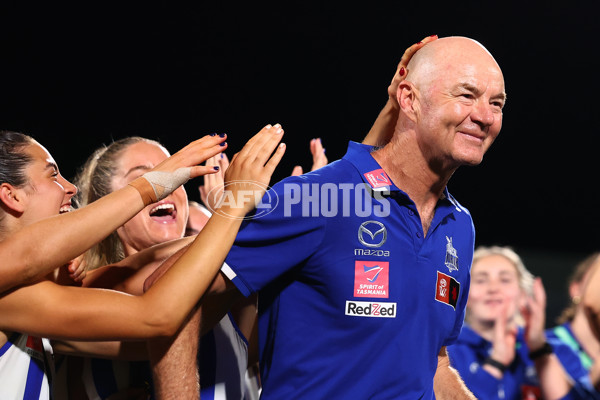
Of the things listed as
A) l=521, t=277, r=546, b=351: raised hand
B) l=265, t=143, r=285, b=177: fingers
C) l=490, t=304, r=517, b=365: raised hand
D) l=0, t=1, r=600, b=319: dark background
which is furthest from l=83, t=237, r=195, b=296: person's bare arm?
l=0, t=1, r=600, b=319: dark background

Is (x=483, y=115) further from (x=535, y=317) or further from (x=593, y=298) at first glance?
(x=535, y=317)

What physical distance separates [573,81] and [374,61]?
2.16m

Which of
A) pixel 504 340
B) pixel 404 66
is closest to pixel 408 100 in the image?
pixel 404 66

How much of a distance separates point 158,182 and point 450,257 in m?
0.73

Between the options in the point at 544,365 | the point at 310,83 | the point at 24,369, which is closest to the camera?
the point at 24,369

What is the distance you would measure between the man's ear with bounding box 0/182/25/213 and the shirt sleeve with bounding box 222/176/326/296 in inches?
22.1

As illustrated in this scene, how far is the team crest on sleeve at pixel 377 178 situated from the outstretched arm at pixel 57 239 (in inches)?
20.5

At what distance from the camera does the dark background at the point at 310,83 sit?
4.99m

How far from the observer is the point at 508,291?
4.05m

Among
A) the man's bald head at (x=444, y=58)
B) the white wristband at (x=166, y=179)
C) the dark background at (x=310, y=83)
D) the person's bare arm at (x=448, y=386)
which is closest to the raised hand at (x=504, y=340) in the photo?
the dark background at (x=310, y=83)

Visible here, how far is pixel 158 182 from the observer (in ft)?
5.02

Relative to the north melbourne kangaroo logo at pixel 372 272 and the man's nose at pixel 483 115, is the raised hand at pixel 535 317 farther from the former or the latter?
the north melbourne kangaroo logo at pixel 372 272

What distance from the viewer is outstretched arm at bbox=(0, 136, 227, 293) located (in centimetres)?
143

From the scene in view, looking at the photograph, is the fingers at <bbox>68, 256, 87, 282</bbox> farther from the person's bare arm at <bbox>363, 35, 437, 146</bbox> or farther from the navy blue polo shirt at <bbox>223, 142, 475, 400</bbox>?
the person's bare arm at <bbox>363, 35, 437, 146</bbox>
